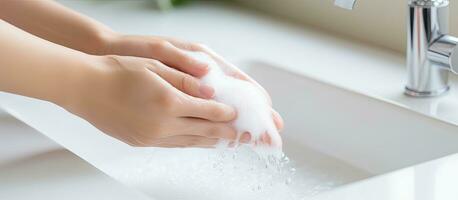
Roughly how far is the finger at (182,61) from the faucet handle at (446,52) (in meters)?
0.31

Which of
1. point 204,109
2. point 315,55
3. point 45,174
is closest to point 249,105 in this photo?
point 204,109

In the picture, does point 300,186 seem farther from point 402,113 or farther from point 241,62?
point 241,62

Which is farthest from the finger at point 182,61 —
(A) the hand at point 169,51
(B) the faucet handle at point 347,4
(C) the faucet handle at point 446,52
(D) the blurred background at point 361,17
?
(D) the blurred background at point 361,17

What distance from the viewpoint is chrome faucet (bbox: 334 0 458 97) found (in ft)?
3.67

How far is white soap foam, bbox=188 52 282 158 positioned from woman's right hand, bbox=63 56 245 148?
49 millimetres

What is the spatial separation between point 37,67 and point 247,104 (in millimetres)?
232

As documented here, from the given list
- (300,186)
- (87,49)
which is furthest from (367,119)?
(87,49)

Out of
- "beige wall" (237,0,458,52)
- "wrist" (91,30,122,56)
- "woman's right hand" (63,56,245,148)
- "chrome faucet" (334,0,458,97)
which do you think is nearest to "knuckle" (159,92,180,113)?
"woman's right hand" (63,56,245,148)

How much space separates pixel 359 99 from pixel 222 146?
287 millimetres

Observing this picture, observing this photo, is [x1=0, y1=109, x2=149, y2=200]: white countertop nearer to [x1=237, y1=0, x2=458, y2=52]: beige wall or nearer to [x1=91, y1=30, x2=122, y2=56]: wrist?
[x1=91, y1=30, x2=122, y2=56]: wrist

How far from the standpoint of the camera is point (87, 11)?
172 cm

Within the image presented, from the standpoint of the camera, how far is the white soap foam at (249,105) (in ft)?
3.14

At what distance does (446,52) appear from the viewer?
1118 millimetres

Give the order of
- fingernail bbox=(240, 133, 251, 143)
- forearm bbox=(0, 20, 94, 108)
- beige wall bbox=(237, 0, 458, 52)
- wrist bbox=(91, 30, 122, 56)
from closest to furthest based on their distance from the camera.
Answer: forearm bbox=(0, 20, 94, 108) < fingernail bbox=(240, 133, 251, 143) < wrist bbox=(91, 30, 122, 56) < beige wall bbox=(237, 0, 458, 52)
